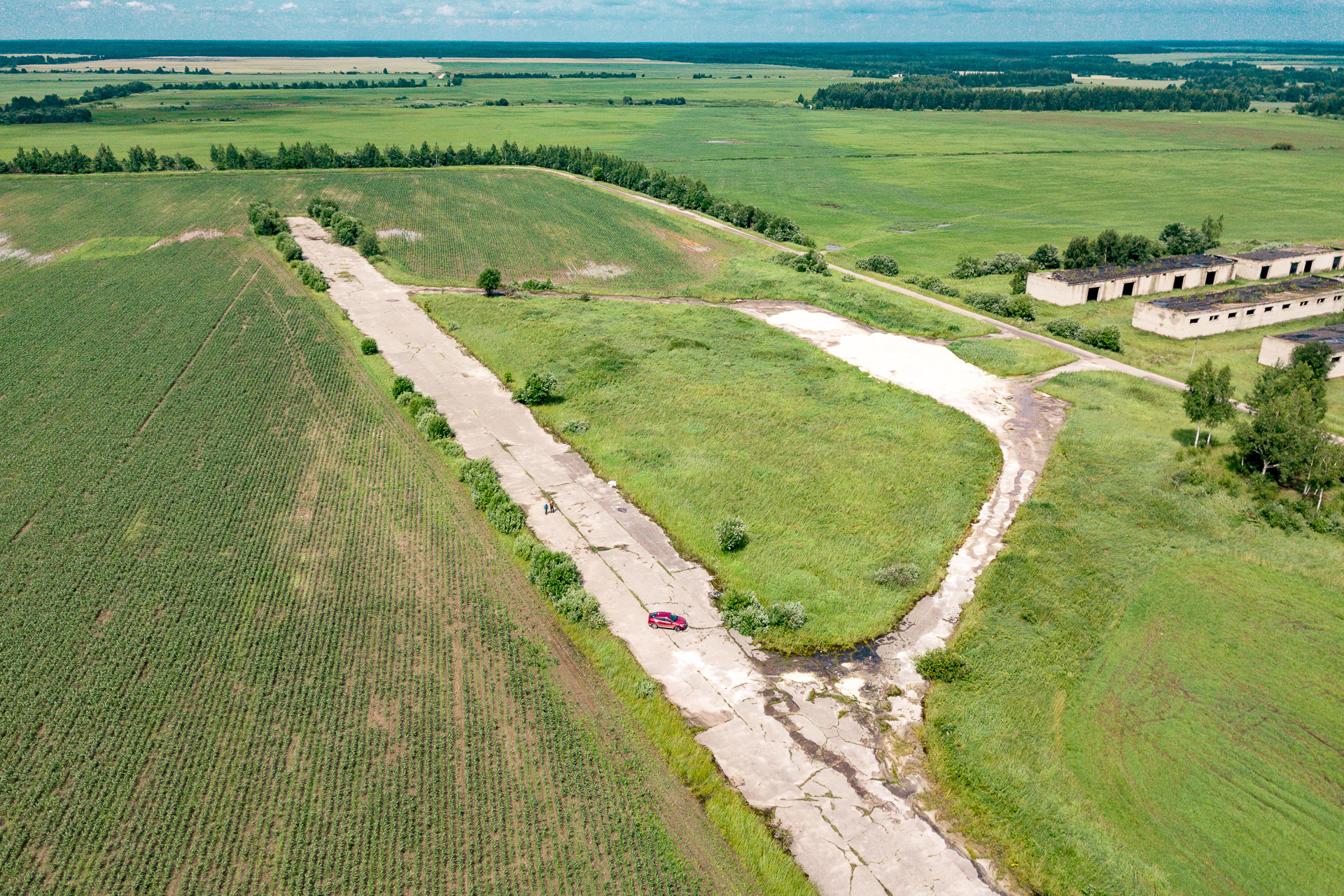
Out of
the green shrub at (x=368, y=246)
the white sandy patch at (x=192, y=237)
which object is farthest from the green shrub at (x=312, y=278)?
the white sandy patch at (x=192, y=237)

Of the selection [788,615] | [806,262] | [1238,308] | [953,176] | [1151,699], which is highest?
[953,176]

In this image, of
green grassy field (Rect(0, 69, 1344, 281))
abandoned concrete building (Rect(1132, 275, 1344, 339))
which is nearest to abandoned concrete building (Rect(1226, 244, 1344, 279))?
abandoned concrete building (Rect(1132, 275, 1344, 339))

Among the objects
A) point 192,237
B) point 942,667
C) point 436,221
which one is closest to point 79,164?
point 192,237

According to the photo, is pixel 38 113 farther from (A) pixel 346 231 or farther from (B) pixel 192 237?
(A) pixel 346 231

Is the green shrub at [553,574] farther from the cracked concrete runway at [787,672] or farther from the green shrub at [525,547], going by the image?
the cracked concrete runway at [787,672]

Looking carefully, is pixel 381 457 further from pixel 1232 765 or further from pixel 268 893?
pixel 1232 765

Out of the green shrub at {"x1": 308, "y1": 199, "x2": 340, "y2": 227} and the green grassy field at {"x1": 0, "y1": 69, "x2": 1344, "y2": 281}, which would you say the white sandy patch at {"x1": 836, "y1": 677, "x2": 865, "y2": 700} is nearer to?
the green grassy field at {"x1": 0, "y1": 69, "x2": 1344, "y2": 281}

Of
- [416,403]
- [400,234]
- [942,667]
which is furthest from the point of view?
[400,234]
